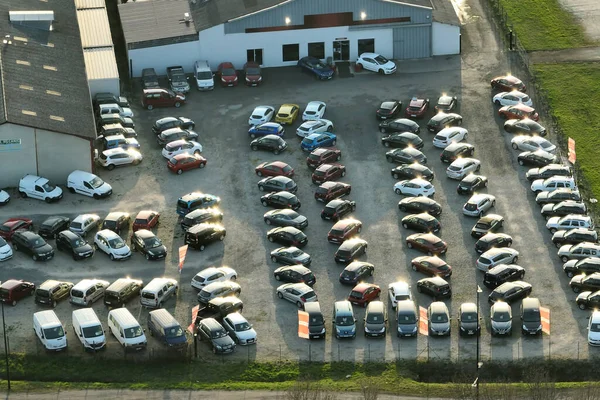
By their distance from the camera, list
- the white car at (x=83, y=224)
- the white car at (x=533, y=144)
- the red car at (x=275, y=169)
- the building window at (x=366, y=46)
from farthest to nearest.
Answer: the building window at (x=366, y=46), the white car at (x=533, y=144), the red car at (x=275, y=169), the white car at (x=83, y=224)

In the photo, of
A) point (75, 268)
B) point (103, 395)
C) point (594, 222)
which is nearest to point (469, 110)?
point (594, 222)

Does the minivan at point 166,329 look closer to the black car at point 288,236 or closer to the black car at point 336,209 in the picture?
the black car at point 288,236

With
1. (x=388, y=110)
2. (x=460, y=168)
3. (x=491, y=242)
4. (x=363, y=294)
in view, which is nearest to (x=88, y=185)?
(x=363, y=294)

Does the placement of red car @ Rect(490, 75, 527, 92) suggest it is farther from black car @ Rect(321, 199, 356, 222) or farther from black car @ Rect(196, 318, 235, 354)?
black car @ Rect(196, 318, 235, 354)

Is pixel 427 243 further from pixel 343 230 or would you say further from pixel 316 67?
pixel 316 67

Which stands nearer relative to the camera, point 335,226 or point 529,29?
point 335,226

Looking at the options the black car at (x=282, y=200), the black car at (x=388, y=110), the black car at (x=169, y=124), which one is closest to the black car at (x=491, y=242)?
the black car at (x=282, y=200)

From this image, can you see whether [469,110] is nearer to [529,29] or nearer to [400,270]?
[529,29]
